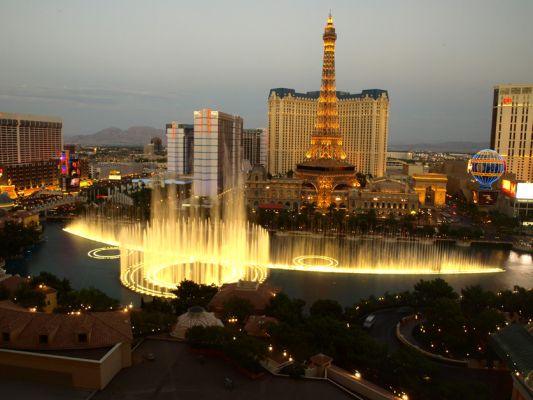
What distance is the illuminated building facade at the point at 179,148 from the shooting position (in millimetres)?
71375

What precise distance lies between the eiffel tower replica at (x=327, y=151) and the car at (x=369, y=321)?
33.1 m

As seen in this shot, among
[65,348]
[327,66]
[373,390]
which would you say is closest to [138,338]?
[65,348]

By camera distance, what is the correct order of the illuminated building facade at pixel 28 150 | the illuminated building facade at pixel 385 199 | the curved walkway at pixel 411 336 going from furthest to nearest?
the illuminated building facade at pixel 28 150
the illuminated building facade at pixel 385 199
the curved walkway at pixel 411 336

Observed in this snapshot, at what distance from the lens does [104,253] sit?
33.2 m

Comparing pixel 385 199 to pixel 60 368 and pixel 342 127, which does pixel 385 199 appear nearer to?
pixel 342 127

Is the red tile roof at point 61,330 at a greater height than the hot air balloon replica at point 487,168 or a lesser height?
lesser

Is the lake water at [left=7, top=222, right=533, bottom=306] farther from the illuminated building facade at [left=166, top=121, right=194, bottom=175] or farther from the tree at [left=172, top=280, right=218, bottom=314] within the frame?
the illuminated building facade at [left=166, top=121, right=194, bottom=175]

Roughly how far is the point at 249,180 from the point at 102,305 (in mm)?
36542

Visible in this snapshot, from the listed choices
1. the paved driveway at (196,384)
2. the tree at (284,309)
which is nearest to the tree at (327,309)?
the tree at (284,309)

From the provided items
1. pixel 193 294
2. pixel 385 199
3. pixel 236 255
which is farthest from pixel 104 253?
pixel 385 199

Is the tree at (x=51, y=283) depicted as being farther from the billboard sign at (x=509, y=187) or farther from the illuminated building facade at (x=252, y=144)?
the illuminated building facade at (x=252, y=144)

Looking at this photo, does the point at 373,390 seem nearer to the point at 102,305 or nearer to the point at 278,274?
the point at 102,305

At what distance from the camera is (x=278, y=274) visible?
93.9ft

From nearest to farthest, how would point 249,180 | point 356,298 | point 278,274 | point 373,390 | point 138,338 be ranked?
point 373,390 → point 138,338 → point 356,298 → point 278,274 → point 249,180
